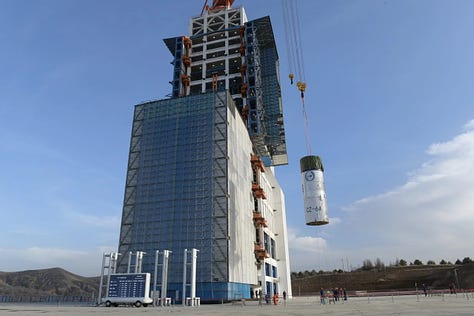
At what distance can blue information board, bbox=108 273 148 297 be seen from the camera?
131 feet

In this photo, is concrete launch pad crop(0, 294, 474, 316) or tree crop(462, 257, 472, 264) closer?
concrete launch pad crop(0, 294, 474, 316)

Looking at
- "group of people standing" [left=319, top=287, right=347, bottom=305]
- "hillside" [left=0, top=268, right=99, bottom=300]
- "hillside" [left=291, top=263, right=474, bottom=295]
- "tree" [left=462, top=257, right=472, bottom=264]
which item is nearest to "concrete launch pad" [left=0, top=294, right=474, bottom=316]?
"group of people standing" [left=319, top=287, right=347, bottom=305]

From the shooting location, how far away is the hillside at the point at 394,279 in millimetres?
112125

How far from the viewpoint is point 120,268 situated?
5459cm

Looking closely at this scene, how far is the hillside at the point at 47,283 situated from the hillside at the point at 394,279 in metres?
90.7

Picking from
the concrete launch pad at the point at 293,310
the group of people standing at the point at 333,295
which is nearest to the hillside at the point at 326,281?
the group of people standing at the point at 333,295

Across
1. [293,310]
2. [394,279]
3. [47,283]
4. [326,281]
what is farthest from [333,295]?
[47,283]

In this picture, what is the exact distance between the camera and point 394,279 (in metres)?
127

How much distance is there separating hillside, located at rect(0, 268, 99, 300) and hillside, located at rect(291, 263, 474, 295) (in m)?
90.7

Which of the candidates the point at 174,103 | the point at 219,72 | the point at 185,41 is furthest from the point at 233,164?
the point at 185,41

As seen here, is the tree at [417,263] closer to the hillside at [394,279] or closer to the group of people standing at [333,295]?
the hillside at [394,279]

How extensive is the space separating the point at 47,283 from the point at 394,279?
148m

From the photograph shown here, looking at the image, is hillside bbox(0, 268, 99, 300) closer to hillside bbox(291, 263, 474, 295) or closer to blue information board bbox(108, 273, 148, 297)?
hillside bbox(291, 263, 474, 295)

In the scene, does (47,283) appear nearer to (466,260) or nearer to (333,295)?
(333,295)
